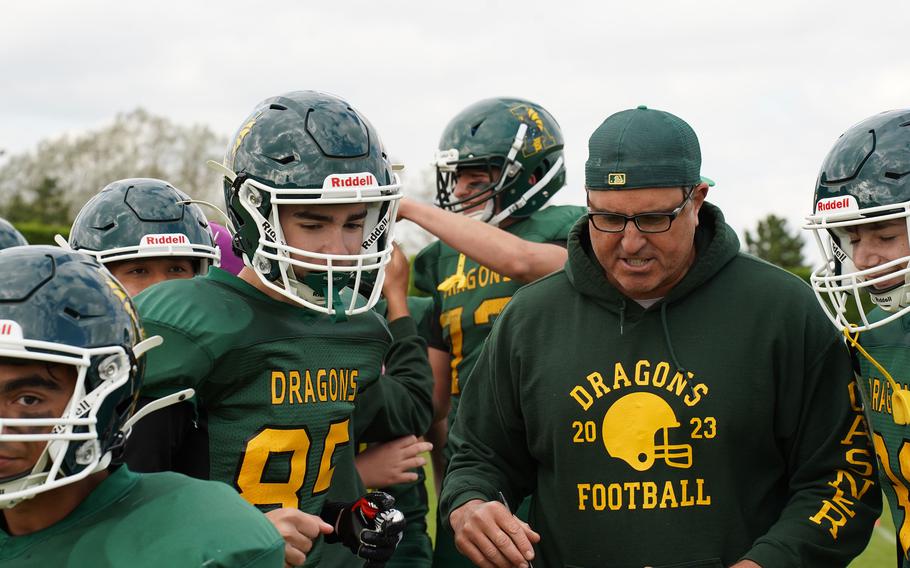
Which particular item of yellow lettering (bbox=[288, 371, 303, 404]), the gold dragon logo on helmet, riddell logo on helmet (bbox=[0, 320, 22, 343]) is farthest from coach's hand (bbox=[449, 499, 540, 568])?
the gold dragon logo on helmet

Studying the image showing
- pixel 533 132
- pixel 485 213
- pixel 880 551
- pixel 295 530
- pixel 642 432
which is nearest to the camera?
pixel 295 530

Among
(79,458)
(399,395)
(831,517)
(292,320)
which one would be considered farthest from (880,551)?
(79,458)

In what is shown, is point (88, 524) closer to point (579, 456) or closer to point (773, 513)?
point (579, 456)

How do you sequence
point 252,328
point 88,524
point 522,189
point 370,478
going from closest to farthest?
1. point 88,524
2. point 252,328
3. point 370,478
4. point 522,189

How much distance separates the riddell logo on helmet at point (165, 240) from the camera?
3873 millimetres

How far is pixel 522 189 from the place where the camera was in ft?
16.4

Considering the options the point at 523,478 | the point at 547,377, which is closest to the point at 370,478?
the point at 523,478

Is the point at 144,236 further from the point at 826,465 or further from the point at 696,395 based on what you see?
the point at 826,465

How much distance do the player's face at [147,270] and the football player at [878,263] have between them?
6.94 ft

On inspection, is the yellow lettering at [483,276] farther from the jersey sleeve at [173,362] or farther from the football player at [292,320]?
the jersey sleeve at [173,362]

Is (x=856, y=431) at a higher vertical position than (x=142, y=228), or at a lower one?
lower

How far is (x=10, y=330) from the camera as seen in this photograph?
2.11 meters

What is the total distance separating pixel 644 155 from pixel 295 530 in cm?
136

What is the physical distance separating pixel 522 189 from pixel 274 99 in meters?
1.86
